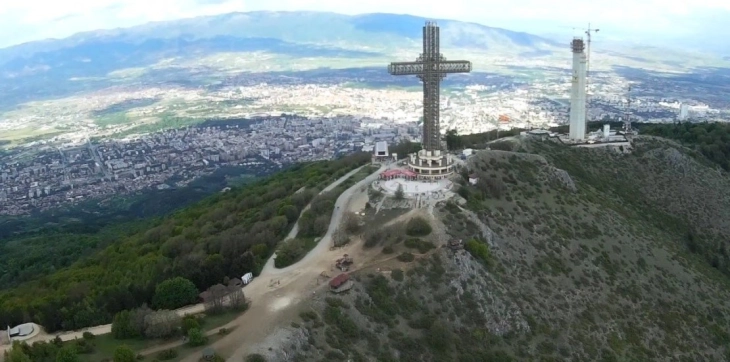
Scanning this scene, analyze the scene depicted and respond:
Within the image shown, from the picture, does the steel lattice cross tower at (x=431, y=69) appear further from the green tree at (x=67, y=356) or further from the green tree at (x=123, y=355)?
the green tree at (x=67, y=356)

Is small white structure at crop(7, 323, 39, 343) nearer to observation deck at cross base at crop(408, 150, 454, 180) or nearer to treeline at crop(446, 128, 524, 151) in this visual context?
observation deck at cross base at crop(408, 150, 454, 180)

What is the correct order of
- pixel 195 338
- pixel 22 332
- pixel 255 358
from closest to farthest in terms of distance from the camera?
pixel 255 358
pixel 195 338
pixel 22 332

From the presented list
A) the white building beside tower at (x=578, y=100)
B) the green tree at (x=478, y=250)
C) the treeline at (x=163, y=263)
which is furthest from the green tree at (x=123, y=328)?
the white building beside tower at (x=578, y=100)

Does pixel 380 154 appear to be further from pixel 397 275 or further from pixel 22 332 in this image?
pixel 22 332

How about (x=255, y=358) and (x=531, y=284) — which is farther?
(x=531, y=284)

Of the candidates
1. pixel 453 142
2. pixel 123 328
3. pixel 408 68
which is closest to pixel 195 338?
pixel 123 328

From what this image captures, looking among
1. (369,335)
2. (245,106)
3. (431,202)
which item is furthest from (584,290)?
(245,106)

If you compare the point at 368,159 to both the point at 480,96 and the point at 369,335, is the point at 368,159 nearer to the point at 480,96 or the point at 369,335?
the point at 369,335
